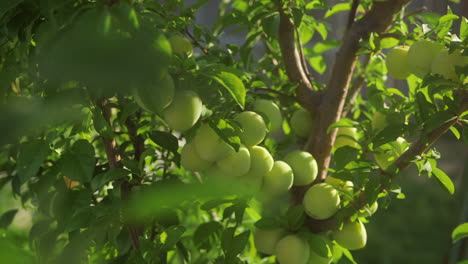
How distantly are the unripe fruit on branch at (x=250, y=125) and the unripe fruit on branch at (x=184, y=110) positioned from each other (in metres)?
0.11

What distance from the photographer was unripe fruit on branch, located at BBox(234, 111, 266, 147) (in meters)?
0.63

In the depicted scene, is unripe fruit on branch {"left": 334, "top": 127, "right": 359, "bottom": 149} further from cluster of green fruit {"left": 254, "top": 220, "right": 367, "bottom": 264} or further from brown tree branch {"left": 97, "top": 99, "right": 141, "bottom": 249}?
brown tree branch {"left": 97, "top": 99, "right": 141, "bottom": 249}

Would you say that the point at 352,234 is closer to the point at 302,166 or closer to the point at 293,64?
the point at 302,166

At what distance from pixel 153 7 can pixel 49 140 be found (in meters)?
0.20

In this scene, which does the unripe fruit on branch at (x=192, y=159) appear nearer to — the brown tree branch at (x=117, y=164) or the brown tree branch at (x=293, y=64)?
the brown tree branch at (x=117, y=164)

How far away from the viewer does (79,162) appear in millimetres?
616

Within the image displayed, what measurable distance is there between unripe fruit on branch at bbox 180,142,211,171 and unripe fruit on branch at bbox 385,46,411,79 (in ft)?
0.98

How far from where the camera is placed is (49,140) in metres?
0.56

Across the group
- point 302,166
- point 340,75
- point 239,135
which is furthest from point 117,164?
point 340,75

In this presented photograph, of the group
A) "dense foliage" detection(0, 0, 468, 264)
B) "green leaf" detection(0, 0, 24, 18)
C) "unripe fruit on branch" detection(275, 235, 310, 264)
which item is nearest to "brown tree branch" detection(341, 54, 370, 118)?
"dense foliage" detection(0, 0, 468, 264)

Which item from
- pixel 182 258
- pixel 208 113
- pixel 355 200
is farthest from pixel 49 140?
pixel 355 200

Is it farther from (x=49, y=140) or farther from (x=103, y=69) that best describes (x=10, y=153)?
(x=103, y=69)

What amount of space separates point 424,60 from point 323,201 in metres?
0.24

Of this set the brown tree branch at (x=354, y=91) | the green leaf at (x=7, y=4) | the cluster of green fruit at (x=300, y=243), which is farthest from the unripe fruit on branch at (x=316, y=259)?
the green leaf at (x=7, y=4)
